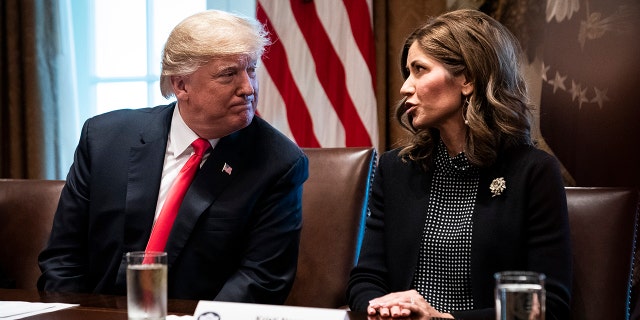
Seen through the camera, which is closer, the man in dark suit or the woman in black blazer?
the woman in black blazer

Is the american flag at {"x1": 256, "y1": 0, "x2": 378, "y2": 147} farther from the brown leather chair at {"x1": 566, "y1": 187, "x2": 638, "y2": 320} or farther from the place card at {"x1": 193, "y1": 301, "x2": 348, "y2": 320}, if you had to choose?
the place card at {"x1": 193, "y1": 301, "x2": 348, "y2": 320}

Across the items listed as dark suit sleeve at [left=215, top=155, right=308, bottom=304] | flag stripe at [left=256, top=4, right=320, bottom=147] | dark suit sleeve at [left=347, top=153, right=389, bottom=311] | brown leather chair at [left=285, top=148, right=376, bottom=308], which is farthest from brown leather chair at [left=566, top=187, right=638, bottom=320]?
flag stripe at [left=256, top=4, right=320, bottom=147]

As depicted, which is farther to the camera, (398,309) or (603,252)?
(603,252)

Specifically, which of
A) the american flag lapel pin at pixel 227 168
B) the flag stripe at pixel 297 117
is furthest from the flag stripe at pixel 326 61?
the american flag lapel pin at pixel 227 168

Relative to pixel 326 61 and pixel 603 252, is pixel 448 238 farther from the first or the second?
pixel 326 61

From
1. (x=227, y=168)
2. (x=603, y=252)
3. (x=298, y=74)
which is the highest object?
(x=298, y=74)

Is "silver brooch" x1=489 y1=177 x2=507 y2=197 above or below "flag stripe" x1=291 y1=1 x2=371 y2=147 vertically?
below

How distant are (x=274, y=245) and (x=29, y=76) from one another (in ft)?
8.22

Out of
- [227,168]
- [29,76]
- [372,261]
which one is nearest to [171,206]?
[227,168]

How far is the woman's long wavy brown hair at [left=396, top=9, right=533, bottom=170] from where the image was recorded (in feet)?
7.36

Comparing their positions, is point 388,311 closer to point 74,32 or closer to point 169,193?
point 169,193

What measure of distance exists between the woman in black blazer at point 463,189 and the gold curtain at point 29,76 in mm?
2559

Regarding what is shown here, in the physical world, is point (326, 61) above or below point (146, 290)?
Result: above

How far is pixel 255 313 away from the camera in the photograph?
1.52m
